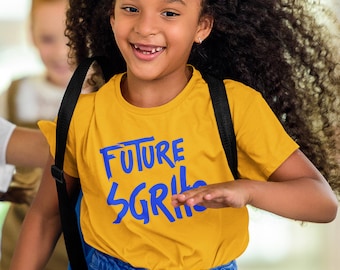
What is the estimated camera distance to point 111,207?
4.52 ft

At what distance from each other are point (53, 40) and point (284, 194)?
113 cm

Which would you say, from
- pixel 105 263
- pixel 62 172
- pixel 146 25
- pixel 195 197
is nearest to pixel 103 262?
pixel 105 263

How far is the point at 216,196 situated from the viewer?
1.19 m

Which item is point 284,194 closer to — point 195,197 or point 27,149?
point 195,197

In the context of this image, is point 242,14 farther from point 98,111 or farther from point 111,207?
point 111,207

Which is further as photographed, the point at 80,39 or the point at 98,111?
the point at 80,39

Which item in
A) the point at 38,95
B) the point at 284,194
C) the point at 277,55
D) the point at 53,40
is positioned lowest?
the point at 38,95

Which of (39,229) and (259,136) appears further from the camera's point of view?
(39,229)

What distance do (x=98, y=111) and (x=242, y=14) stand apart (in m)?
0.31

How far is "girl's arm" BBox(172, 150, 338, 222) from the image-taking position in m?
1.20

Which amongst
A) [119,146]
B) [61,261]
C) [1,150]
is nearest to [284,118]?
[119,146]

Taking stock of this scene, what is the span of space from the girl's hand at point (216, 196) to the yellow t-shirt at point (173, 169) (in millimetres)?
123

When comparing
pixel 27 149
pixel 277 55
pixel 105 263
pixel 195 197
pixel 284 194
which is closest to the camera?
pixel 195 197

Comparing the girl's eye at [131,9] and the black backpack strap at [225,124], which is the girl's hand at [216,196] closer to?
the black backpack strap at [225,124]
